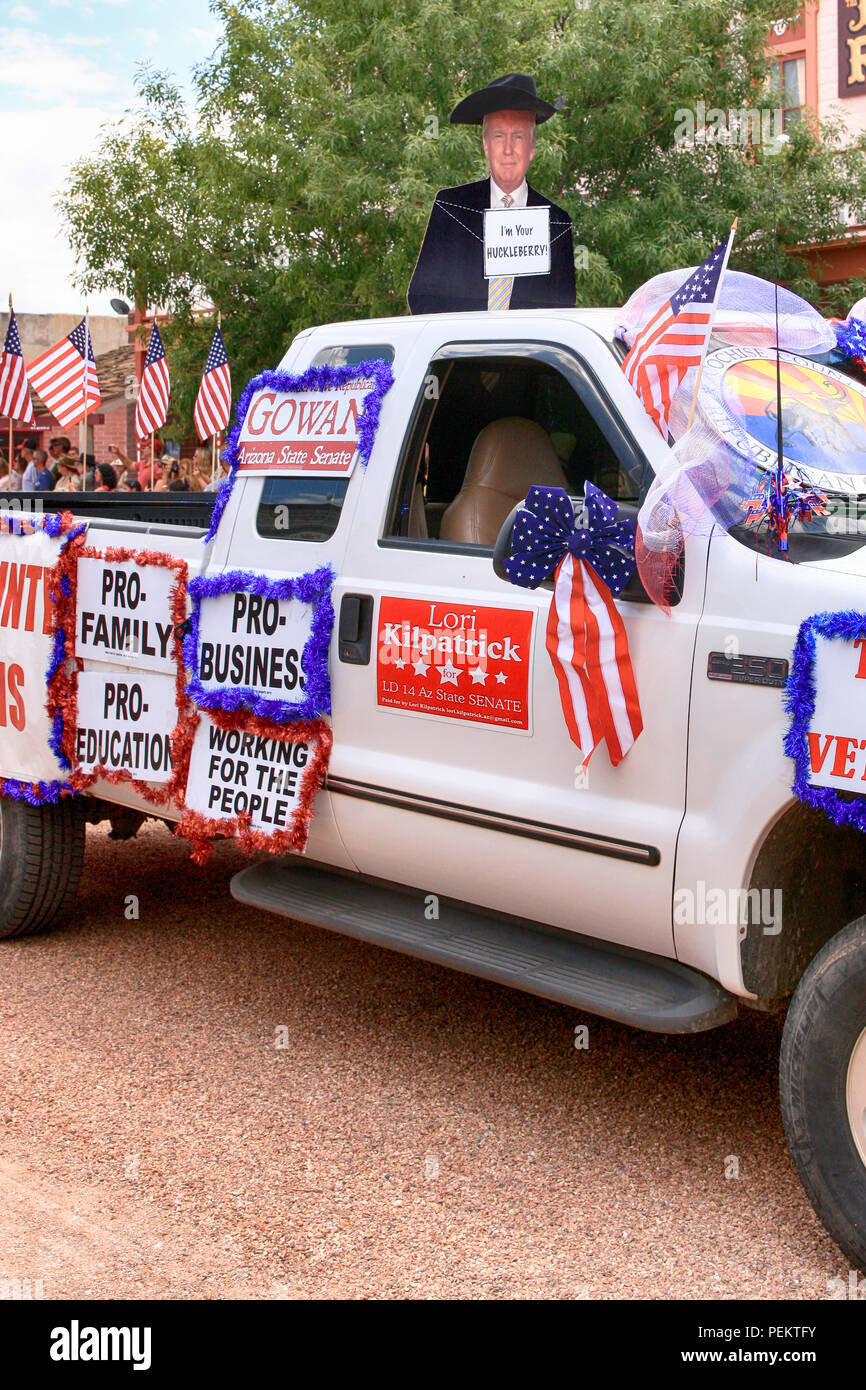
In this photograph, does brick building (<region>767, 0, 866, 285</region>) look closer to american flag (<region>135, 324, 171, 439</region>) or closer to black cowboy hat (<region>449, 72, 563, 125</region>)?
american flag (<region>135, 324, 171, 439</region>)

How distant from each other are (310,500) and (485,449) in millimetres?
556

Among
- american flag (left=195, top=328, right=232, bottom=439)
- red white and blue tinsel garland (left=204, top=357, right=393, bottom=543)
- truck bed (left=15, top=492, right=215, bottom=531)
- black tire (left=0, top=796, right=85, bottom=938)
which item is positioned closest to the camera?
red white and blue tinsel garland (left=204, top=357, right=393, bottom=543)

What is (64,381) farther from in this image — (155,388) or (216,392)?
(155,388)

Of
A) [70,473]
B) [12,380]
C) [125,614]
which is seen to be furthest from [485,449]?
[70,473]

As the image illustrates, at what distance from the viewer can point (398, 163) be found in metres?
13.4

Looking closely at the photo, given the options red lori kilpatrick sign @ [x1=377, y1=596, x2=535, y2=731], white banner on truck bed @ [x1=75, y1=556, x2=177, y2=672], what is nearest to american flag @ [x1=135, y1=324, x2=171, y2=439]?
white banner on truck bed @ [x1=75, y1=556, x2=177, y2=672]

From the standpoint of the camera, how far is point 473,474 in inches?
166

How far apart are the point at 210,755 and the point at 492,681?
1.22 metres

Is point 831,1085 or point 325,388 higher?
point 325,388

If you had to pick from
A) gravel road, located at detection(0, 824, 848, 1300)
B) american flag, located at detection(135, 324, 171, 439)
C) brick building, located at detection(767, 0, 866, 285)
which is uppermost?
brick building, located at detection(767, 0, 866, 285)

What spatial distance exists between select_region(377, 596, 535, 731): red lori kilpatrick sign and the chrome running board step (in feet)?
2.01

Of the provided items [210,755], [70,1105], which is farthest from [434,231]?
[70,1105]

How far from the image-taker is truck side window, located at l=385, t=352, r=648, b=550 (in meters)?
4.05
